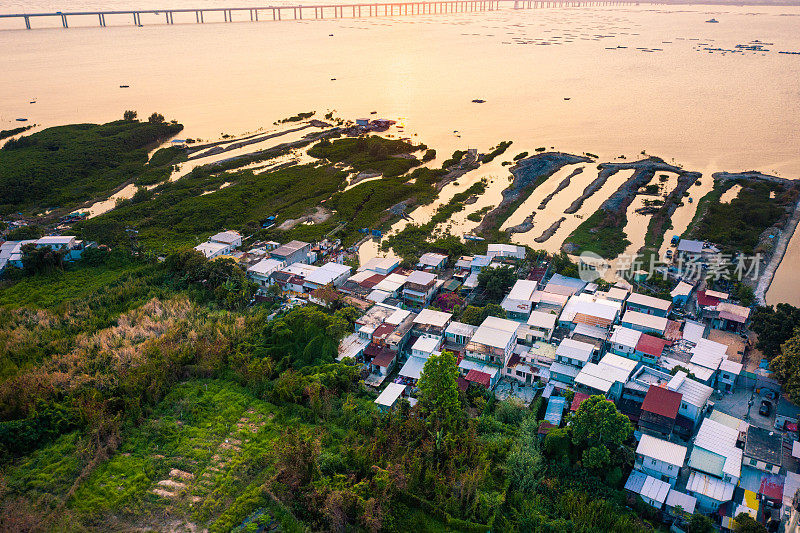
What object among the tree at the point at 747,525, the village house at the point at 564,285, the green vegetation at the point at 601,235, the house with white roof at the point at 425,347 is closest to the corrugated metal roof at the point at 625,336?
the village house at the point at 564,285

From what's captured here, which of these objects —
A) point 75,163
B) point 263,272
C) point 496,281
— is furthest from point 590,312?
point 75,163

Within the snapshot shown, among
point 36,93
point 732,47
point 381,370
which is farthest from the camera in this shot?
point 732,47

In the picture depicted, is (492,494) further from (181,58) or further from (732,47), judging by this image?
(732,47)

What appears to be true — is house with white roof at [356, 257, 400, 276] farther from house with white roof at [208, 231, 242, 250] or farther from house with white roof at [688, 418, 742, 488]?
house with white roof at [688, 418, 742, 488]

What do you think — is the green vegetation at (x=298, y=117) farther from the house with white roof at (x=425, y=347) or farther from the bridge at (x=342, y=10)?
the bridge at (x=342, y=10)

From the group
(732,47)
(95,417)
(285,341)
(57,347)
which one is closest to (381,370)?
(285,341)

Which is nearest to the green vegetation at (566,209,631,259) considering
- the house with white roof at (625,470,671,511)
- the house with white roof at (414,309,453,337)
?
the house with white roof at (414,309,453,337)
